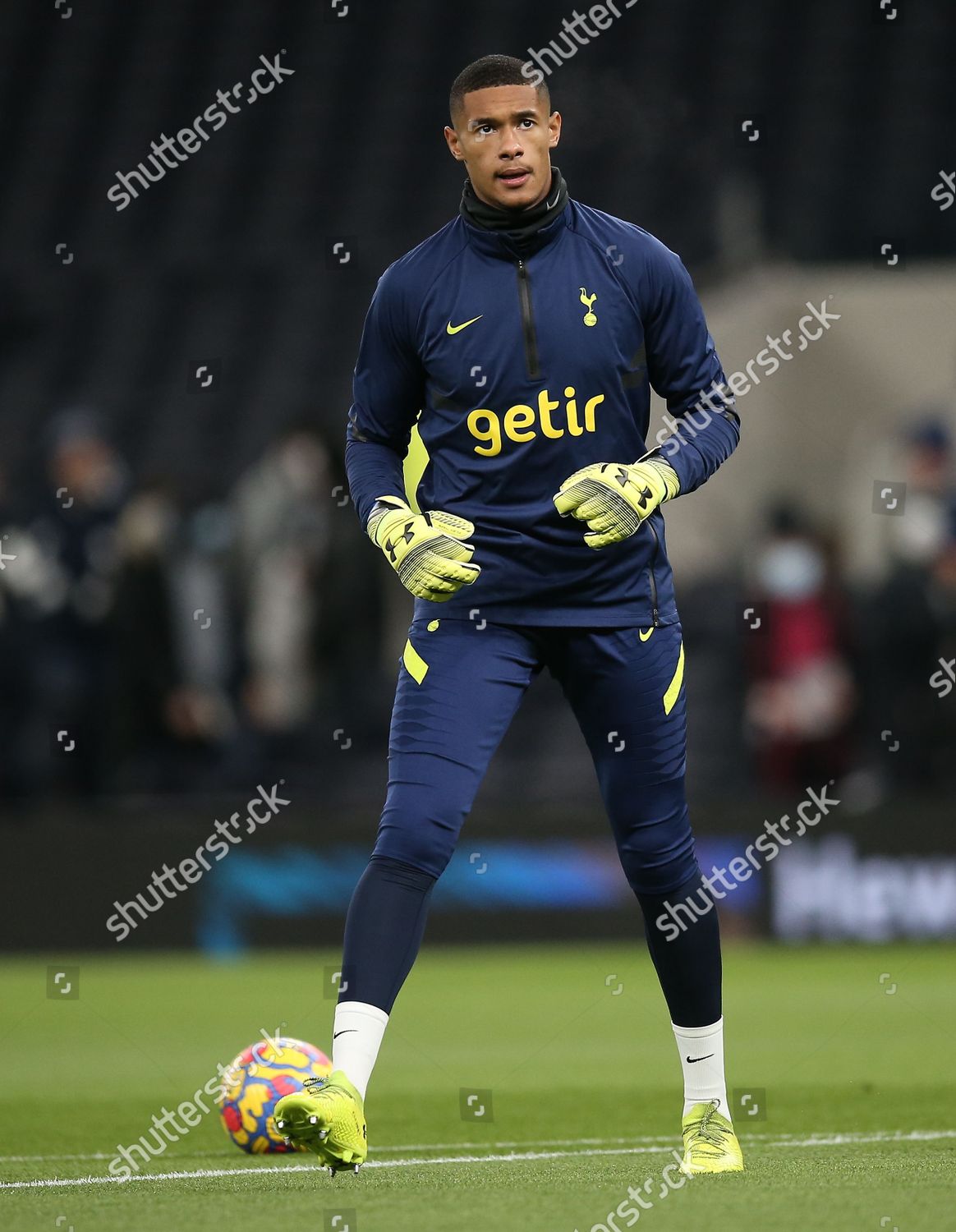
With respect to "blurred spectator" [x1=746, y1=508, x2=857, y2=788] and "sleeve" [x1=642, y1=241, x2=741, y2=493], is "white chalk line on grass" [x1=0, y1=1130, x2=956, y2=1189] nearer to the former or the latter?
"sleeve" [x1=642, y1=241, x2=741, y2=493]

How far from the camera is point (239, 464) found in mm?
16000

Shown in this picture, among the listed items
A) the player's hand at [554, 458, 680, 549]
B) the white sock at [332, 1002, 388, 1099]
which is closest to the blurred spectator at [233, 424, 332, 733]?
the player's hand at [554, 458, 680, 549]

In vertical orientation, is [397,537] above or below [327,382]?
below

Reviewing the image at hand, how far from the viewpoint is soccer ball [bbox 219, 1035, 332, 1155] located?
5.75 metres

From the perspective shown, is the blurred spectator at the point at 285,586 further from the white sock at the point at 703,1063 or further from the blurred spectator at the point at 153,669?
the white sock at the point at 703,1063

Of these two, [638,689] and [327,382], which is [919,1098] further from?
[327,382]

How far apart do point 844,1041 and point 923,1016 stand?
0.78 meters

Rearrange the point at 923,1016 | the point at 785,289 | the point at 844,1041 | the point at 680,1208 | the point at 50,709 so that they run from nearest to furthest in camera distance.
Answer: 1. the point at 680,1208
2. the point at 844,1041
3. the point at 923,1016
4. the point at 50,709
5. the point at 785,289

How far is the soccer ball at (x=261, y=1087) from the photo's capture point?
226 inches

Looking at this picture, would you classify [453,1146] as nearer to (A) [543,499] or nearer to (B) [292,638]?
(A) [543,499]

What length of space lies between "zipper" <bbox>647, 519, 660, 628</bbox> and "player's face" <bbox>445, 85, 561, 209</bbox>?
81 cm

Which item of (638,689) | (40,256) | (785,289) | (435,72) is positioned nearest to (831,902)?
(785,289)

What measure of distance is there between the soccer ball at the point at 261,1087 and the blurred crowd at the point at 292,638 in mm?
5909

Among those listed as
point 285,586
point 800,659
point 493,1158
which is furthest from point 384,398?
point 800,659
